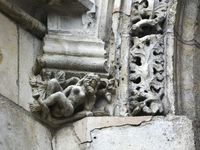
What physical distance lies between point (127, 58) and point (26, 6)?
1.74ft

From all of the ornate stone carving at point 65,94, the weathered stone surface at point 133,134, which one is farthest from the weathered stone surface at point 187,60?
the ornate stone carving at point 65,94

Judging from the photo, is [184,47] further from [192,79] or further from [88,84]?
[88,84]

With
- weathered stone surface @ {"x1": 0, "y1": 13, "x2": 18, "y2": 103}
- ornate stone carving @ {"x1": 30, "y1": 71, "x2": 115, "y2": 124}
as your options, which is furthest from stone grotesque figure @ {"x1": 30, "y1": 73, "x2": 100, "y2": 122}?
weathered stone surface @ {"x1": 0, "y1": 13, "x2": 18, "y2": 103}

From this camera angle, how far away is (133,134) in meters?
2.87


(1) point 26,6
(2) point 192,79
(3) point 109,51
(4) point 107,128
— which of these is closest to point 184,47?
(2) point 192,79

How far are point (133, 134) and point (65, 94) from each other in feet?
1.17

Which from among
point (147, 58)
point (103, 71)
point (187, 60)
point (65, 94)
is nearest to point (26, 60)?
point (65, 94)

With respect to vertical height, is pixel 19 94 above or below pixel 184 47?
below

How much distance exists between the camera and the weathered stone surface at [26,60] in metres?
2.92

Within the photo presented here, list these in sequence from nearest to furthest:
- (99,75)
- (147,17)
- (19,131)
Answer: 1. (19,131)
2. (99,75)
3. (147,17)

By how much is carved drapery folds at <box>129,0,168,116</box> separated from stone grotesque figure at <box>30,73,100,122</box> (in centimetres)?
18

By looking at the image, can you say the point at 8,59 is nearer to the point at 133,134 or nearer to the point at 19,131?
the point at 19,131

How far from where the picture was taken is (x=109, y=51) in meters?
3.11

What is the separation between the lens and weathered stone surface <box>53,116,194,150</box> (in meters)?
2.84
